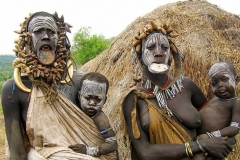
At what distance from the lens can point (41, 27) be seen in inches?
110

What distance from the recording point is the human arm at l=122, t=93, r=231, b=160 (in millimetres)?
2684

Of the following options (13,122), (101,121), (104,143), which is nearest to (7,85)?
(13,122)

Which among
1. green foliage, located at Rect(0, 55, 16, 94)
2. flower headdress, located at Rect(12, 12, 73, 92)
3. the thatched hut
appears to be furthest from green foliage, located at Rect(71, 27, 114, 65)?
flower headdress, located at Rect(12, 12, 73, 92)

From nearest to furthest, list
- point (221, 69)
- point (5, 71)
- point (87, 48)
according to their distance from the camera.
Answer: point (221, 69) → point (87, 48) → point (5, 71)

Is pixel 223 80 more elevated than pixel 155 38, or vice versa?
pixel 155 38

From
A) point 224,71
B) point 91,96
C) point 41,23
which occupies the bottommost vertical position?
point 91,96

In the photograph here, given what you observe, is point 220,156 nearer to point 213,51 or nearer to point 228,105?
point 228,105

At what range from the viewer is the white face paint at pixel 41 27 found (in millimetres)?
2805

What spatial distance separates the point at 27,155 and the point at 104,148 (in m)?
0.66

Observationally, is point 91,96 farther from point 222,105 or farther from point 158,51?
point 222,105

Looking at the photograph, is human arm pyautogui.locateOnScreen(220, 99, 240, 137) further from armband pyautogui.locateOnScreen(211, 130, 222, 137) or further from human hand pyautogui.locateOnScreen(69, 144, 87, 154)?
human hand pyautogui.locateOnScreen(69, 144, 87, 154)

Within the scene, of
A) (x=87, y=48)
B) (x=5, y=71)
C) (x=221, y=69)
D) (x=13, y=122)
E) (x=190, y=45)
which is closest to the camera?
(x=13, y=122)

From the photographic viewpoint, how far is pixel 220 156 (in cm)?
268

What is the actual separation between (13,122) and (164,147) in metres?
1.30
